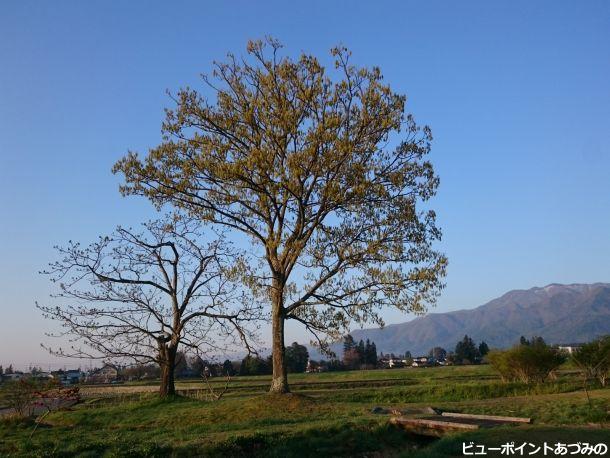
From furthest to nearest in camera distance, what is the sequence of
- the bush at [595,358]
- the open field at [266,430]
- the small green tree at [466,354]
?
the small green tree at [466,354]
the bush at [595,358]
the open field at [266,430]

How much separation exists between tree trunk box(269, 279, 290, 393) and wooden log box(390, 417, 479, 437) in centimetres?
719

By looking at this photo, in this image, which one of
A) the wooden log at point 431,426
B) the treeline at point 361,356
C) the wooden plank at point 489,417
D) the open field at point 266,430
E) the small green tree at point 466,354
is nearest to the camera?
the open field at point 266,430

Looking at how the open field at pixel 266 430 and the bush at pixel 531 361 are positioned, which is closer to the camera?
the open field at pixel 266 430

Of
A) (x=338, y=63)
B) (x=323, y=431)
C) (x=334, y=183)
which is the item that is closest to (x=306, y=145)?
(x=334, y=183)

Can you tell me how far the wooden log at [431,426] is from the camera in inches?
502

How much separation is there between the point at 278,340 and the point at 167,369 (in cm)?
667

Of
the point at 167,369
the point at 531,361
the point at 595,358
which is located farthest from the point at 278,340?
the point at 595,358

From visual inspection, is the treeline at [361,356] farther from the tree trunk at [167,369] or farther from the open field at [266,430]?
the open field at [266,430]

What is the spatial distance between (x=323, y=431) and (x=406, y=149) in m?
12.1

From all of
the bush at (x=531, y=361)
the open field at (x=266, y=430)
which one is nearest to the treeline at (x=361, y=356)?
the bush at (x=531, y=361)

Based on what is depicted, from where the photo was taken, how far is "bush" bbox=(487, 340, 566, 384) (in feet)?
97.2

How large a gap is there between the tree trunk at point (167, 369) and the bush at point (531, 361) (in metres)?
17.9

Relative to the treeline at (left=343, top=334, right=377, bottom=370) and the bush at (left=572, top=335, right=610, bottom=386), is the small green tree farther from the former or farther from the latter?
the bush at (left=572, top=335, right=610, bottom=386)

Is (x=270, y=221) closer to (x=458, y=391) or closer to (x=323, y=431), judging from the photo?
(x=323, y=431)
